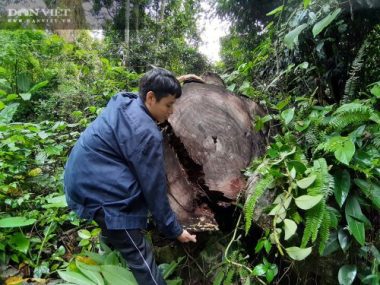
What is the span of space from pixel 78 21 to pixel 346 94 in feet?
30.2

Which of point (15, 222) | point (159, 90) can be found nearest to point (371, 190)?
point (159, 90)

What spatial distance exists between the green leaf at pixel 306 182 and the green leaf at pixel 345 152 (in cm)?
18

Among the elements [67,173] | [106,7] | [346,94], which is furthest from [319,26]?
[106,7]

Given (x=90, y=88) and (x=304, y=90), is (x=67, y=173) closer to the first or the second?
(x=304, y=90)

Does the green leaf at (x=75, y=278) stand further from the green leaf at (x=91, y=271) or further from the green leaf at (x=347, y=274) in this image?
the green leaf at (x=347, y=274)

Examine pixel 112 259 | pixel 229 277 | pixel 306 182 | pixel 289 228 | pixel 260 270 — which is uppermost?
pixel 306 182

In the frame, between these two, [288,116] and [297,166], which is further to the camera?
[288,116]

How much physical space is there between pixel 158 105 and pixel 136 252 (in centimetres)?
89

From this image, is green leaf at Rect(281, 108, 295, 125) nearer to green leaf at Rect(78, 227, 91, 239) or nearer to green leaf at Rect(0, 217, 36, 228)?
green leaf at Rect(78, 227, 91, 239)

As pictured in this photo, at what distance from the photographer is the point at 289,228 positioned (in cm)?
187

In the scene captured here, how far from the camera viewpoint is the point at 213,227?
2186 mm

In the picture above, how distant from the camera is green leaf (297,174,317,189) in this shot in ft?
6.26

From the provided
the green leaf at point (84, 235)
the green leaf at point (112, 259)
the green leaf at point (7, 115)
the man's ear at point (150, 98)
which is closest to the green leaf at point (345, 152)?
the man's ear at point (150, 98)

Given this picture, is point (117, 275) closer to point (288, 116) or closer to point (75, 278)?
point (75, 278)
